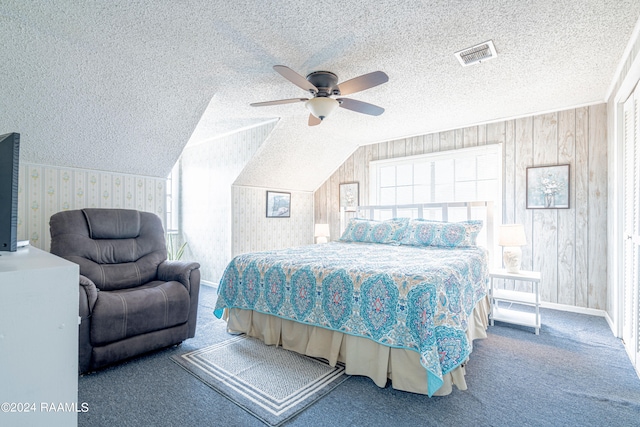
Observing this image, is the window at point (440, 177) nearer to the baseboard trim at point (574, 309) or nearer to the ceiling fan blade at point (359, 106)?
the baseboard trim at point (574, 309)

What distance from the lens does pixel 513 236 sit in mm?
3275

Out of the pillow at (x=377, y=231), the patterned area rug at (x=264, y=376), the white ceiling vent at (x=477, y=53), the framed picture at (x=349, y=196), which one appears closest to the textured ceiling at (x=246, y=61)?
the white ceiling vent at (x=477, y=53)

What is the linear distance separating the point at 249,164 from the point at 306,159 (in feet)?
3.33

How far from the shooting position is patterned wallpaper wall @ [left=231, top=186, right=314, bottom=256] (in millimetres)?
4914

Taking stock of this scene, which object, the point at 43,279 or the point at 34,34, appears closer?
the point at 43,279

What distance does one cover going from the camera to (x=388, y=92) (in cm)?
335

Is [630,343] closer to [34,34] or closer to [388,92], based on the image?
[388,92]

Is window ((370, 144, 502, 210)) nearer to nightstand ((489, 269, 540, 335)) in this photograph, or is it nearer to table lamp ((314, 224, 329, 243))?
table lamp ((314, 224, 329, 243))

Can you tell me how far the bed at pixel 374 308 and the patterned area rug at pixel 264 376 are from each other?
0.11 meters

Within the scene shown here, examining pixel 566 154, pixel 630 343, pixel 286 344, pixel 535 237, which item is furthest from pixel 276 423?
pixel 566 154

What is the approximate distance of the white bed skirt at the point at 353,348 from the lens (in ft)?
6.35

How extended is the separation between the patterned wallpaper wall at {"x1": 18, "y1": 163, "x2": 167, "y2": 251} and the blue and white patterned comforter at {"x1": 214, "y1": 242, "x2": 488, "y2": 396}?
176 centimetres

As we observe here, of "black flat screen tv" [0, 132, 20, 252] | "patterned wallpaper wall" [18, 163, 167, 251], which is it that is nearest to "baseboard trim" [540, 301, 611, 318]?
"black flat screen tv" [0, 132, 20, 252]

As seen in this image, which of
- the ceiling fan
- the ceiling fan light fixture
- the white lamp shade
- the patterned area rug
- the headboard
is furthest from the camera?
the headboard
